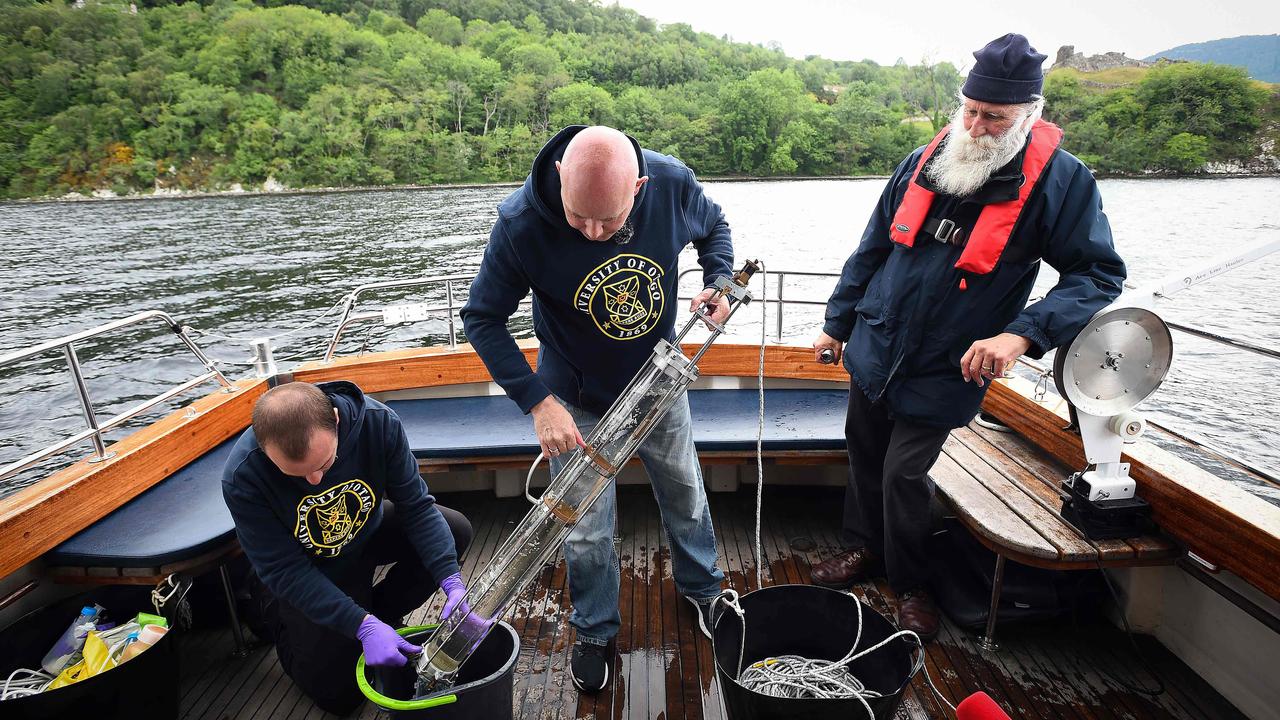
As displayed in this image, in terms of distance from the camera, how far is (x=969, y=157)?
1.84m

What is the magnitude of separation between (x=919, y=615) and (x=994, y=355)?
38.7 inches

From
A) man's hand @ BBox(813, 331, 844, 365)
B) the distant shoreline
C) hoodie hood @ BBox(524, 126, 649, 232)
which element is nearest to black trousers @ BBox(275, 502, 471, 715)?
hoodie hood @ BBox(524, 126, 649, 232)

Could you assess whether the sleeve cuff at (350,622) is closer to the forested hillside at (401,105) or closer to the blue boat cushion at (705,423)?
the blue boat cushion at (705,423)

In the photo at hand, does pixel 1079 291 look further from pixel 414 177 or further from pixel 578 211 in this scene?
pixel 414 177

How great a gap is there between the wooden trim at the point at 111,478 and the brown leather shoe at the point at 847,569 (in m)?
2.48

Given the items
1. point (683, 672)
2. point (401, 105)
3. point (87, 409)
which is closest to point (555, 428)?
point (683, 672)

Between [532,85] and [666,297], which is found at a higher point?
[532,85]

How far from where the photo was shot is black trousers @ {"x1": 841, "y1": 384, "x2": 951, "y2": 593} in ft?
6.86

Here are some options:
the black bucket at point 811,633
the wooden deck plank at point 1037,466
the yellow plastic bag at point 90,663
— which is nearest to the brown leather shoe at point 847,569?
the wooden deck plank at point 1037,466

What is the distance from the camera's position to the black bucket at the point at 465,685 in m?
1.43

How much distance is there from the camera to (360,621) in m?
1.73

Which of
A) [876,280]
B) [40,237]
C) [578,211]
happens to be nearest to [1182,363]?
[876,280]

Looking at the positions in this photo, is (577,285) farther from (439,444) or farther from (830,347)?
(439,444)

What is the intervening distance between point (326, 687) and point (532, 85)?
46702 millimetres
